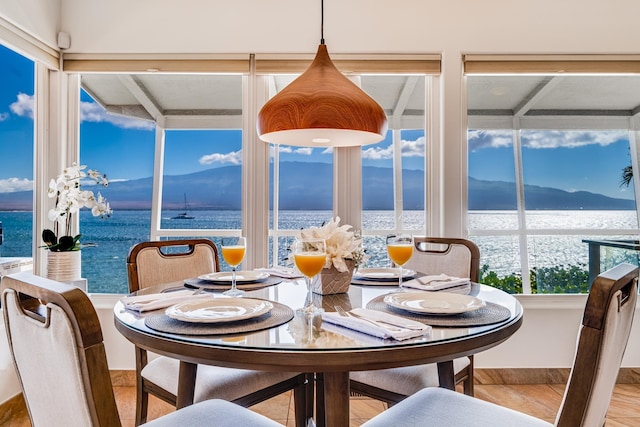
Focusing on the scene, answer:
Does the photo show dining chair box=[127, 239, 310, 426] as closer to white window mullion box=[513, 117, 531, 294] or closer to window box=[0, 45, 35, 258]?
window box=[0, 45, 35, 258]

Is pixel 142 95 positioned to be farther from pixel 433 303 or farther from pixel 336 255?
pixel 433 303

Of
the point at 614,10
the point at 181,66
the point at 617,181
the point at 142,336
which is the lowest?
the point at 142,336

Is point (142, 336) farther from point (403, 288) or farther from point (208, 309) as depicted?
point (403, 288)

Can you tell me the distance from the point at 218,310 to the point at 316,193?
1.71m

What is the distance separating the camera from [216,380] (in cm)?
142

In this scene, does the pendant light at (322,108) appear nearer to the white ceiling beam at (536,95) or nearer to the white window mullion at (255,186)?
the white window mullion at (255,186)

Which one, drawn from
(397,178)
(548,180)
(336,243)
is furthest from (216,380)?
(548,180)

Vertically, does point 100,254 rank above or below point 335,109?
below

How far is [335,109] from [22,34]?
2016 millimetres

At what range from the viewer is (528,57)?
105 inches

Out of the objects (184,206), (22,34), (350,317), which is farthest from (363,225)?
(22,34)

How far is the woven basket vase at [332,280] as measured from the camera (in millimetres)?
1432

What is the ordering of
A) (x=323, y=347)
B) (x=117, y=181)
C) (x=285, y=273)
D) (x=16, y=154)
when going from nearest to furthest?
(x=323, y=347) < (x=285, y=273) < (x=16, y=154) < (x=117, y=181)

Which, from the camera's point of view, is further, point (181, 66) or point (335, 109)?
point (181, 66)
